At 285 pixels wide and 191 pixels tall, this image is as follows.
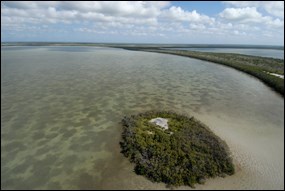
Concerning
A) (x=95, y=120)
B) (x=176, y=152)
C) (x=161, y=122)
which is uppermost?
(x=176, y=152)

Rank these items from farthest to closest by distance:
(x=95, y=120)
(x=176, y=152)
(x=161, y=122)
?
(x=95, y=120) < (x=161, y=122) < (x=176, y=152)

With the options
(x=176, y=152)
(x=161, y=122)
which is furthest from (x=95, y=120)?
(x=176, y=152)

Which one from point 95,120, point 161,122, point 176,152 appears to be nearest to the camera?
point 176,152

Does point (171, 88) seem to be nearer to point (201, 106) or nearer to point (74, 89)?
point (201, 106)

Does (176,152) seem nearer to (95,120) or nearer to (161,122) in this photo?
(161,122)

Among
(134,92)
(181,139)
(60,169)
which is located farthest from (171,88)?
(60,169)

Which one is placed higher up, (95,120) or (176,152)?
(176,152)

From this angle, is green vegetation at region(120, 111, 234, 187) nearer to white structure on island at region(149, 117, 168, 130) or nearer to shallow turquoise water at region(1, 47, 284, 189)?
white structure on island at region(149, 117, 168, 130)

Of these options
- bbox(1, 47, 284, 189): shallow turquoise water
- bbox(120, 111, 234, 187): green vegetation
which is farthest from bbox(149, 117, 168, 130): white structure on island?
bbox(1, 47, 284, 189): shallow turquoise water
